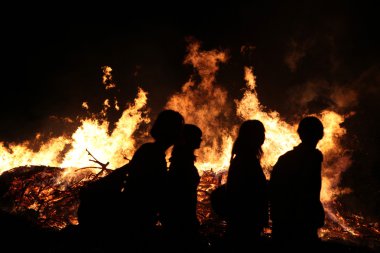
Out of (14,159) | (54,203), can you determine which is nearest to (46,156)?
(14,159)

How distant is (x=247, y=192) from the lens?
3.63m

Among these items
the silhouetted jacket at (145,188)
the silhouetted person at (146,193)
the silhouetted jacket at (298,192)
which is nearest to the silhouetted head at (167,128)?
the silhouetted person at (146,193)

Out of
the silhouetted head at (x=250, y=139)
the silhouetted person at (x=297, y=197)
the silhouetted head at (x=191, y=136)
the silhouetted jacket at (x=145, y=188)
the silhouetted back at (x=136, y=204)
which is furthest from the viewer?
the silhouetted head at (x=191, y=136)

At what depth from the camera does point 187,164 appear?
418 cm

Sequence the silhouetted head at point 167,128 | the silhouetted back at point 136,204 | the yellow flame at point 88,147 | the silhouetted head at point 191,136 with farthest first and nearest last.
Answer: the yellow flame at point 88,147
the silhouetted head at point 191,136
the silhouetted head at point 167,128
the silhouetted back at point 136,204

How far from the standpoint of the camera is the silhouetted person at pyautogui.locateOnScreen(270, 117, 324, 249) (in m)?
3.62

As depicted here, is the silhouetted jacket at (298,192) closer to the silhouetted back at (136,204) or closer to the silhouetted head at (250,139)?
the silhouetted head at (250,139)

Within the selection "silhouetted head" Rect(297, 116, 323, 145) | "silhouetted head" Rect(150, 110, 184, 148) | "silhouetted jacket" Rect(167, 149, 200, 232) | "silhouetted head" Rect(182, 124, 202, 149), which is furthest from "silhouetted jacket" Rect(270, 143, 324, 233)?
"silhouetted head" Rect(150, 110, 184, 148)

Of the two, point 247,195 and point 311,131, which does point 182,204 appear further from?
point 311,131

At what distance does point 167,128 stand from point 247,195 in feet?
4.26

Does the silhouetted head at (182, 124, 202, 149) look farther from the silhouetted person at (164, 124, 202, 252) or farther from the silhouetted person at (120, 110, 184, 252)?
the silhouetted person at (120, 110, 184, 252)

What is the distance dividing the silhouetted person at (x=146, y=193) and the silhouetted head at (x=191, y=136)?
3.96ft

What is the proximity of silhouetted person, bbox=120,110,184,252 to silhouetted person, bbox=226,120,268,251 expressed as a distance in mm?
947

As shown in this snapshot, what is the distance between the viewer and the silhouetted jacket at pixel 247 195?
3.54 metres
